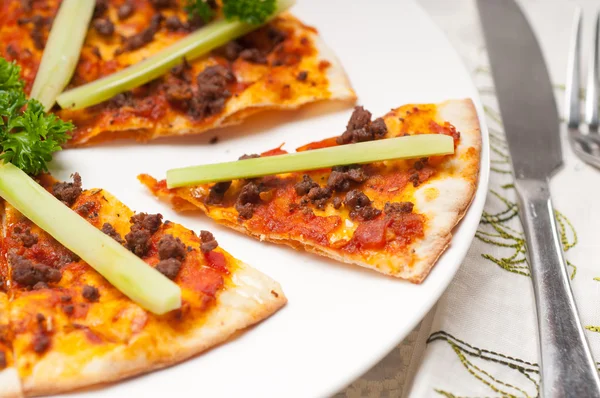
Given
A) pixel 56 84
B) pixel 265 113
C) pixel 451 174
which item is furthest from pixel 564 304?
pixel 56 84

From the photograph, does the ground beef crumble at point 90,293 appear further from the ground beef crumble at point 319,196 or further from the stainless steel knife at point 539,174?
the stainless steel knife at point 539,174

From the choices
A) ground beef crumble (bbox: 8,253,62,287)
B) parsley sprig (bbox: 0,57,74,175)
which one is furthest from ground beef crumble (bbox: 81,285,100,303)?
parsley sprig (bbox: 0,57,74,175)

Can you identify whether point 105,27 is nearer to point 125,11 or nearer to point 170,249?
point 125,11

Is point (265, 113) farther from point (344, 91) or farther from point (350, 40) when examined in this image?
point (350, 40)

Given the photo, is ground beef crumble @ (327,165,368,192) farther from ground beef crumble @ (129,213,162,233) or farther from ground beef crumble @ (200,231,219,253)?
ground beef crumble @ (129,213,162,233)

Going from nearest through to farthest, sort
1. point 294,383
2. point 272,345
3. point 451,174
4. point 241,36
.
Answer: point 294,383 < point 272,345 < point 451,174 < point 241,36

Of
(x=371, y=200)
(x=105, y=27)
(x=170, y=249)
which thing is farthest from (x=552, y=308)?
(x=105, y=27)
